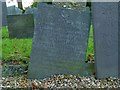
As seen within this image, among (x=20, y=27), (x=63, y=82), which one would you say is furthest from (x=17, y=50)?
(x=63, y=82)

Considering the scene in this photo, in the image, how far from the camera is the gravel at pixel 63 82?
526 centimetres

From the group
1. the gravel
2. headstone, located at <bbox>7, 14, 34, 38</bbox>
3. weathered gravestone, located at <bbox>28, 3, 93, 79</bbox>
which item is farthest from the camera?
headstone, located at <bbox>7, 14, 34, 38</bbox>

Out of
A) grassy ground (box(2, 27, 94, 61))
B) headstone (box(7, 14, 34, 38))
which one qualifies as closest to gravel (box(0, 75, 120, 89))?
grassy ground (box(2, 27, 94, 61))

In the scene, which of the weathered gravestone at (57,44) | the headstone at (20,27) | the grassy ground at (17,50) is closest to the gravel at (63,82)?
the weathered gravestone at (57,44)

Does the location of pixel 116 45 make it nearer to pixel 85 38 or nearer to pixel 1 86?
pixel 85 38

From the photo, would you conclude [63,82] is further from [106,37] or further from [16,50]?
[16,50]

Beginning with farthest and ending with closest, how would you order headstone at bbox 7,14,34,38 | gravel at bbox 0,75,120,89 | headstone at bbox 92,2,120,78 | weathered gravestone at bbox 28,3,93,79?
1. headstone at bbox 7,14,34,38
2. weathered gravestone at bbox 28,3,93,79
3. headstone at bbox 92,2,120,78
4. gravel at bbox 0,75,120,89

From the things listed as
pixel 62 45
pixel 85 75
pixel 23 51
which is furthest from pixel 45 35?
pixel 23 51

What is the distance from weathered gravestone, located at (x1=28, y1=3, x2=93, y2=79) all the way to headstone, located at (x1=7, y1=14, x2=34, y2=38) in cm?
522

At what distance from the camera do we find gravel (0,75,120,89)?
5258 millimetres

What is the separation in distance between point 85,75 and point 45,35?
Answer: 91cm

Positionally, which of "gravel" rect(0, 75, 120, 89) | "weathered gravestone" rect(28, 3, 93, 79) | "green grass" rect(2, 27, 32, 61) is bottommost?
"green grass" rect(2, 27, 32, 61)

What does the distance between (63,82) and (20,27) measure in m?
5.77

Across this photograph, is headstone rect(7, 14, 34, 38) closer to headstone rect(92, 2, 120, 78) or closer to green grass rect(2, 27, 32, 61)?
green grass rect(2, 27, 32, 61)
